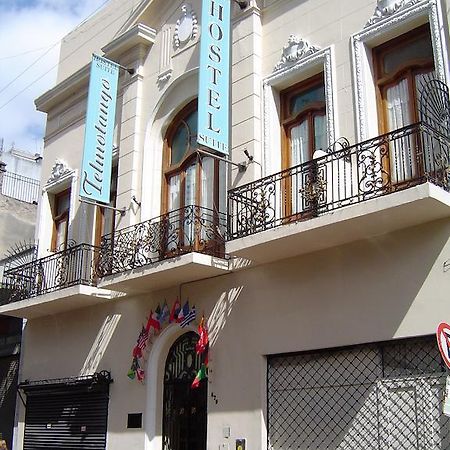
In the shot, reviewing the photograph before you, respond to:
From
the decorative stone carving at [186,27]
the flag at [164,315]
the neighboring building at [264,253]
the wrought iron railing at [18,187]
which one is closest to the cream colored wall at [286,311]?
the neighboring building at [264,253]

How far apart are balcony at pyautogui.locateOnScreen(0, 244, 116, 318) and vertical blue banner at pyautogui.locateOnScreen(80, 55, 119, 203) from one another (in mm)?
1181

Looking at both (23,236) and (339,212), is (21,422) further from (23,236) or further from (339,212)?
(339,212)

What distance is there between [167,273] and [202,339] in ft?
3.98

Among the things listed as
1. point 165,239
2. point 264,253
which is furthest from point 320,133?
point 165,239

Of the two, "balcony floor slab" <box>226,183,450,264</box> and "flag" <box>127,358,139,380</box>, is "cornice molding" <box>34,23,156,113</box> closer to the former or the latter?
"balcony floor slab" <box>226,183,450,264</box>

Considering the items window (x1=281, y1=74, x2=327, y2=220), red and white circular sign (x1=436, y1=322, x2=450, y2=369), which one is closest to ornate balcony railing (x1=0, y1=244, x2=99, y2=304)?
window (x1=281, y1=74, x2=327, y2=220)

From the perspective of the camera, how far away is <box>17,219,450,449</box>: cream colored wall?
360 inches

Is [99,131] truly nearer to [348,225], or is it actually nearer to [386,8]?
[386,8]

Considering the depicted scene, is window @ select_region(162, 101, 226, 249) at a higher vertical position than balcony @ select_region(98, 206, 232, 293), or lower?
higher

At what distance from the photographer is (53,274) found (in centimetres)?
1491

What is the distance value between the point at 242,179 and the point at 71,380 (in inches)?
214

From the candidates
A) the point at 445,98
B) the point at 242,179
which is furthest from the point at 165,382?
the point at 445,98

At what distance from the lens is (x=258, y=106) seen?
1202cm

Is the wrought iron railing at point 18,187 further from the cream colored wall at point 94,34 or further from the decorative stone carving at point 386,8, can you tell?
the decorative stone carving at point 386,8
